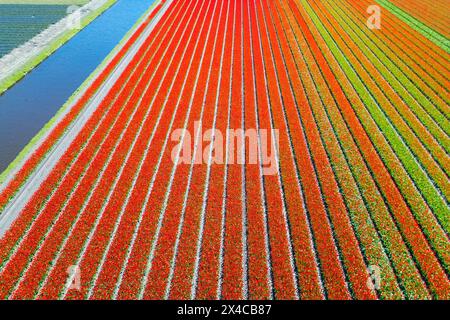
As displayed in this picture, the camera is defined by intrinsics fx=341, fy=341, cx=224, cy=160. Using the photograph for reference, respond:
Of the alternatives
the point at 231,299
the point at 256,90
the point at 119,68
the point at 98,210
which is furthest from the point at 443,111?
the point at 119,68

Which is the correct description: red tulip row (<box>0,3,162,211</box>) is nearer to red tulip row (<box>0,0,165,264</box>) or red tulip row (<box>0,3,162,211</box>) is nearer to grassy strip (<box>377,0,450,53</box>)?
red tulip row (<box>0,0,165,264</box>)

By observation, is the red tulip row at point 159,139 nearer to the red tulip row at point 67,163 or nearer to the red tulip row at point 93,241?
the red tulip row at point 93,241

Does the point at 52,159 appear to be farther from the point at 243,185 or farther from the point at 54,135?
the point at 243,185

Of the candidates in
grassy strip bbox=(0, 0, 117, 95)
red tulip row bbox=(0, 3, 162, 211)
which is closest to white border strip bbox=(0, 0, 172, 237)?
red tulip row bbox=(0, 3, 162, 211)

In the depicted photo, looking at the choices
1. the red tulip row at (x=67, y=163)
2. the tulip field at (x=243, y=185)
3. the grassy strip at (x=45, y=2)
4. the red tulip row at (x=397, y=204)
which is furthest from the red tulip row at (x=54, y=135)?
the grassy strip at (x=45, y=2)

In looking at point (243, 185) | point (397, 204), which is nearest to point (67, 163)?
point (243, 185)

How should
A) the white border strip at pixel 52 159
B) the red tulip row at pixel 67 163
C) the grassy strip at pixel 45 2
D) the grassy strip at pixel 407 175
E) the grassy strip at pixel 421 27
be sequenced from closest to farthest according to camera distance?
the grassy strip at pixel 407 175, the red tulip row at pixel 67 163, the white border strip at pixel 52 159, the grassy strip at pixel 421 27, the grassy strip at pixel 45 2
